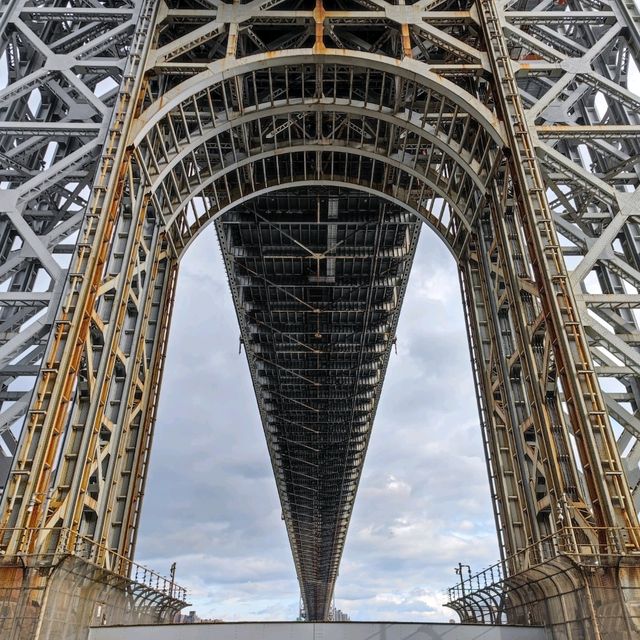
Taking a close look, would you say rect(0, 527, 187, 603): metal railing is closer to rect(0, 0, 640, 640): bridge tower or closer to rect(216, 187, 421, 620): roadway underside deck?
rect(0, 0, 640, 640): bridge tower

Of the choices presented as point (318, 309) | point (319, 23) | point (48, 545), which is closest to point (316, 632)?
point (48, 545)

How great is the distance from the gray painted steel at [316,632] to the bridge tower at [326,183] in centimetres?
81

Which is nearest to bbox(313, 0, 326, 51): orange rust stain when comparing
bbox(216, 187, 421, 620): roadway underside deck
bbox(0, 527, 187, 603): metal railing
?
bbox(216, 187, 421, 620): roadway underside deck

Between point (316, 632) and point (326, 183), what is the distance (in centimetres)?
1585

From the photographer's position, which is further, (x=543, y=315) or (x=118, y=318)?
(x=118, y=318)

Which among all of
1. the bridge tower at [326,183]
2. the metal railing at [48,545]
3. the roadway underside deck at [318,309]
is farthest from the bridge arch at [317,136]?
the metal railing at [48,545]

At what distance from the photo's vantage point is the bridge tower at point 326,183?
36.4 feet

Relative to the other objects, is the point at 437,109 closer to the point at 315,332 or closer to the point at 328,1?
the point at 328,1

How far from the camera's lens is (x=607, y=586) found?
32.6 feet

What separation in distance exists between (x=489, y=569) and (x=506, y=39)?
50.0ft

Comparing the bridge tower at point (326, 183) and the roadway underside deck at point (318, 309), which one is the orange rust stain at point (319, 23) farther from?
the roadway underside deck at point (318, 309)

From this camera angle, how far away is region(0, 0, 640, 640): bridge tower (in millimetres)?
11102

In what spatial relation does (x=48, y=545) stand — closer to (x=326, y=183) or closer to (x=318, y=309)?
(x=326, y=183)

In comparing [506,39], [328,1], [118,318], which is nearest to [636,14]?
[506,39]
